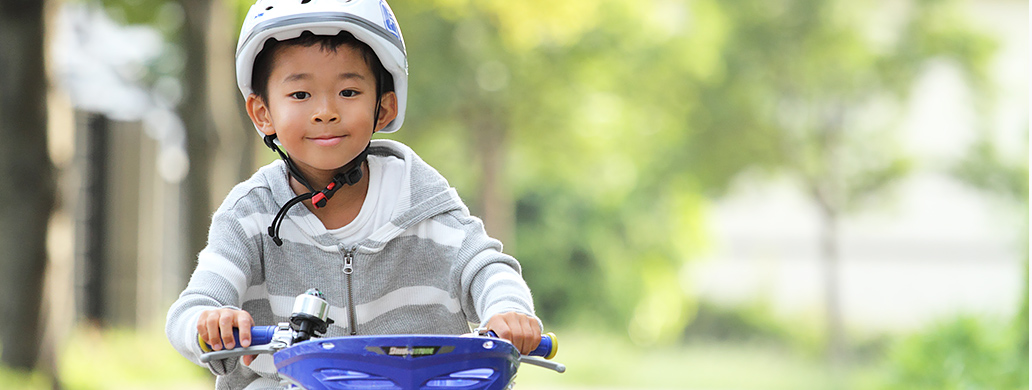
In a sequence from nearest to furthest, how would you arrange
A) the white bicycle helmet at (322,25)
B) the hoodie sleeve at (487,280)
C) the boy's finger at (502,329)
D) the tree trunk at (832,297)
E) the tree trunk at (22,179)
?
the boy's finger at (502,329) < the hoodie sleeve at (487,280) < the white bicycle helmet at (322,25) < the tree trunk at (22,179) < the tree trunk at (832,297)

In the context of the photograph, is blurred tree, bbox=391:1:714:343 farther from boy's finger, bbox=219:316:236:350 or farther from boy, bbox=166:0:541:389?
boy's finger, bbox=219:316:236:350

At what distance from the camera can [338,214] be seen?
2.56 m

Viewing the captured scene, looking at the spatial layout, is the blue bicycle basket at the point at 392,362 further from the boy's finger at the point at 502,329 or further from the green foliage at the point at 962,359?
the green foliage at the point at 962,359

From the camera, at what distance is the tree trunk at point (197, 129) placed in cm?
977

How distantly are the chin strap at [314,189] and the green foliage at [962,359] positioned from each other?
605cm

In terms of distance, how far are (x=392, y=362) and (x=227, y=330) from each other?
0.38 meters

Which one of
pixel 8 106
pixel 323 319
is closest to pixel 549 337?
pixel 323 319

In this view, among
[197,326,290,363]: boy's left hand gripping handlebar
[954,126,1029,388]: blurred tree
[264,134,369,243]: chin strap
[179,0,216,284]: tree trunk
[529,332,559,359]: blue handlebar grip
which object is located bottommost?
[197,326,290,363]: boy's left hand gripping handlebar

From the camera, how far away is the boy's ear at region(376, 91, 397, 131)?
104 inches

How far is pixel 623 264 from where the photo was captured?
20812 millimetres

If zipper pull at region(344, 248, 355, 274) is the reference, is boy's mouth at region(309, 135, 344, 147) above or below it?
above

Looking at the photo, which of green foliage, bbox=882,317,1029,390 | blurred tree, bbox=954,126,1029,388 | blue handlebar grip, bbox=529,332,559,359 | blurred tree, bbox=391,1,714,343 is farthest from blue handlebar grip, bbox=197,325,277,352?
blurred tree, bbox=954,126,1029,388

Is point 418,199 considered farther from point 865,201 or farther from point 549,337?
point 865,201

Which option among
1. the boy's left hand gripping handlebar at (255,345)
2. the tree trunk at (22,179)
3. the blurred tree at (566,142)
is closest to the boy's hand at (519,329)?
the boy's left hand gripping handlebar at (255,345)
